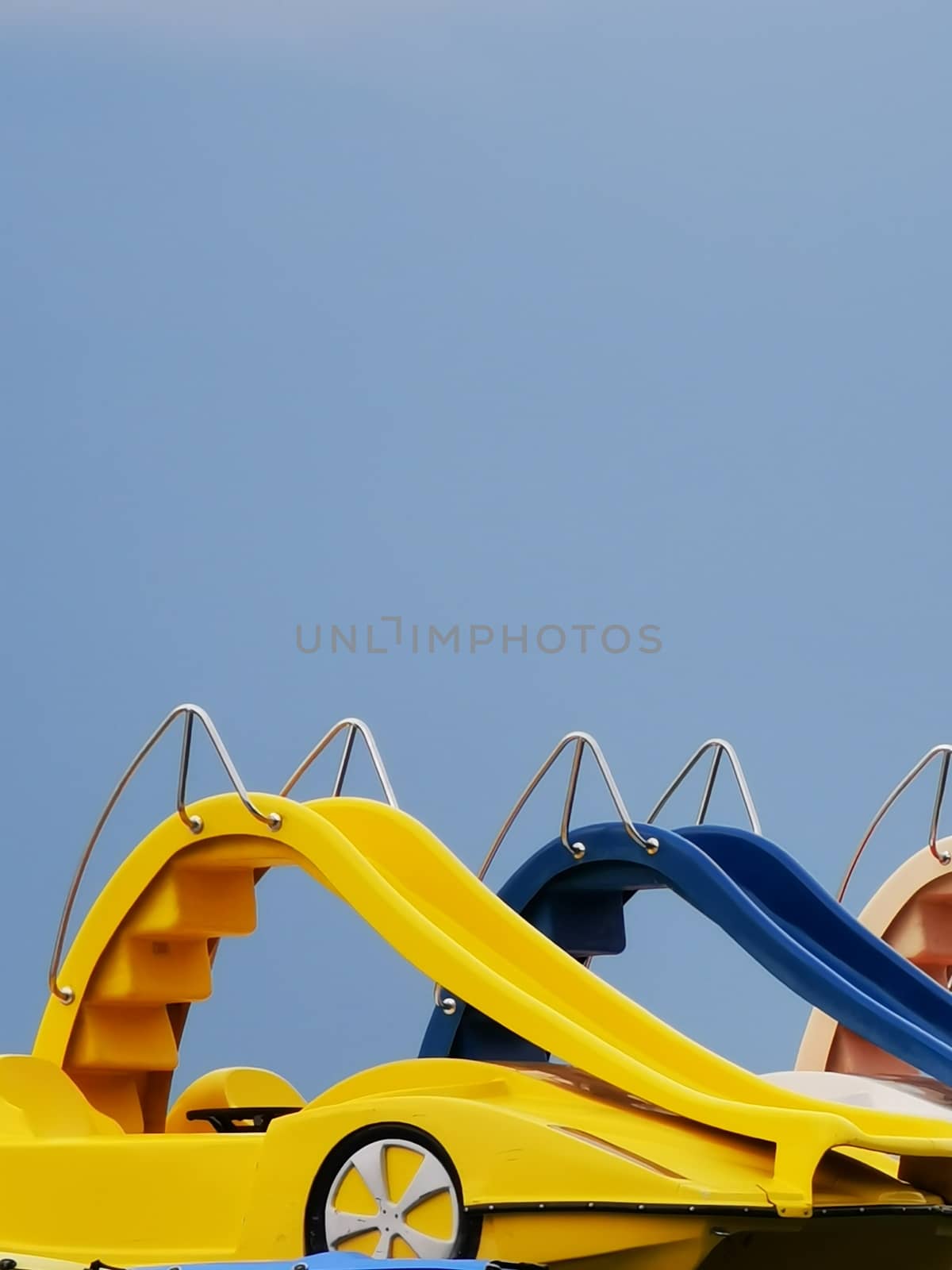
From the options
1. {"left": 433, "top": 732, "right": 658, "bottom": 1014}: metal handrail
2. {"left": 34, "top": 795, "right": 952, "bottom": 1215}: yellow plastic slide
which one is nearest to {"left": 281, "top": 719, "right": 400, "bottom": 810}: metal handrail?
{"left": 34, "top": 795, "right": 952, "bottom": 1215}: yellow plastic slide

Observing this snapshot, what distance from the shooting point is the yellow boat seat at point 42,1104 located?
557cm

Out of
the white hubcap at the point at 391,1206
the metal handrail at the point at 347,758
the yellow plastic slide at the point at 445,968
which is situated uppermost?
the metal handrail at the point at 347,758

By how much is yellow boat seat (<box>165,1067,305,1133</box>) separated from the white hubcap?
2.11 m

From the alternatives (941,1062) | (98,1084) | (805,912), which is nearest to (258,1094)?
(98,1084)

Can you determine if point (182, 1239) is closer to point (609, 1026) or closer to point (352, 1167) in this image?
point (352, 1167)

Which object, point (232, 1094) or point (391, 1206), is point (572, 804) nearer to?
point (232, 1094)

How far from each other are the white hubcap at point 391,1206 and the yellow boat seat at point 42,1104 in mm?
1132

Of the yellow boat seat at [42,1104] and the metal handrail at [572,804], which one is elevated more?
the metal handrail at [572,804]

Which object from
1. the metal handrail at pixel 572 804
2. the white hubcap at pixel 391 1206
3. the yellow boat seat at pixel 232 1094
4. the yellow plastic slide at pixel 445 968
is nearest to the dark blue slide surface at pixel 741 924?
the metal handrail at pixel 572 804

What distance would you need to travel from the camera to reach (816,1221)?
191 inches

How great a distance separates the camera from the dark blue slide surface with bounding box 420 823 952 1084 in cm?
569

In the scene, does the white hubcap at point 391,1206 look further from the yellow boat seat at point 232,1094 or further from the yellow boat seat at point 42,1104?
the yellow boat seat at point 232,1094

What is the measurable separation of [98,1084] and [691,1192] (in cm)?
245

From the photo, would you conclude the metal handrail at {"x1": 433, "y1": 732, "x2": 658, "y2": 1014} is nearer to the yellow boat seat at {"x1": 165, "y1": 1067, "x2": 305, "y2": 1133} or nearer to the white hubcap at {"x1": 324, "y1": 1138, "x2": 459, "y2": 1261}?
the yellow boat seat at {"x1": 165, "y1": 1067, "x2": 305, "y2": 1133}
